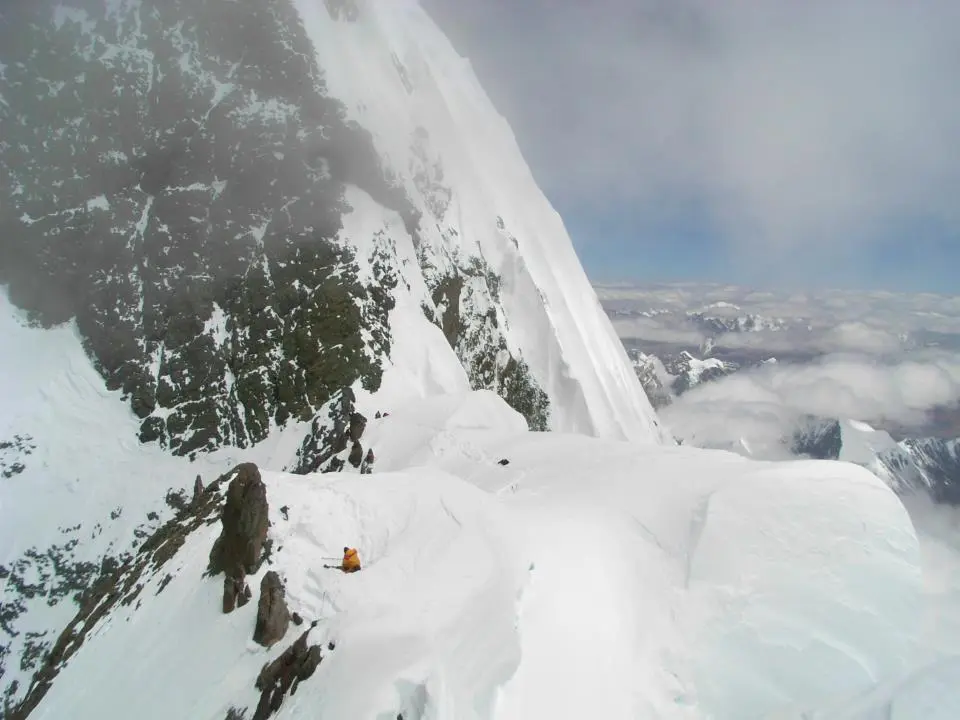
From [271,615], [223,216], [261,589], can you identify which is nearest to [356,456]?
[261,589]

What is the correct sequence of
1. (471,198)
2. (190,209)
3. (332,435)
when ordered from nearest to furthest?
(332,435) < (190,209) < (471,198)

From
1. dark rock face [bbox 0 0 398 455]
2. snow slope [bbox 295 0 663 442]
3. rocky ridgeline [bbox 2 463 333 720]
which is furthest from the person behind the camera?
snow slope [bbox 295 0 663 442]

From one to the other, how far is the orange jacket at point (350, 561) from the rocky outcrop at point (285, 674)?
7.09 ft

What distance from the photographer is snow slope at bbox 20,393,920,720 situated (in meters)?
11.0

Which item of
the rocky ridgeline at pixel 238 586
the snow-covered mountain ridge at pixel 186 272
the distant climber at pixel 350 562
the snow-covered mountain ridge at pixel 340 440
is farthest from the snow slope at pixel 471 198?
the distant climber at pixel 350 562

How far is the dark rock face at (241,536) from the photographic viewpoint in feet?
53.3

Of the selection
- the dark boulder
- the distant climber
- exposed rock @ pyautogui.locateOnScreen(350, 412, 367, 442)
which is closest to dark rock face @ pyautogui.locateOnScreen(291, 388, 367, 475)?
exposed rock @ pyautogui.locateOnScreen(350, 412, 367, 442)

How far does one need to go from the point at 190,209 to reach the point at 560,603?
60.5 meters

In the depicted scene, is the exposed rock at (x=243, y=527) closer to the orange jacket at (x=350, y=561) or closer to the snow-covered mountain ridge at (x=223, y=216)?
the orange jacket at (x=350, y=561)

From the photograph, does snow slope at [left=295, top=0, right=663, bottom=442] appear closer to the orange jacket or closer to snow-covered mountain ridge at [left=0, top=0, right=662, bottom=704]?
snow-covered mountain ridge at [left=0, top=0, right=662, bottom=704]

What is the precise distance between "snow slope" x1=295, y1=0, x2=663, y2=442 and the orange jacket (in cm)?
4910

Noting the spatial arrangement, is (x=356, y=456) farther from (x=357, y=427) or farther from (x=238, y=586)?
(x=238, y=586)

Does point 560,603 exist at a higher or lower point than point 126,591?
higher

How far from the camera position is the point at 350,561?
50.1 ft
